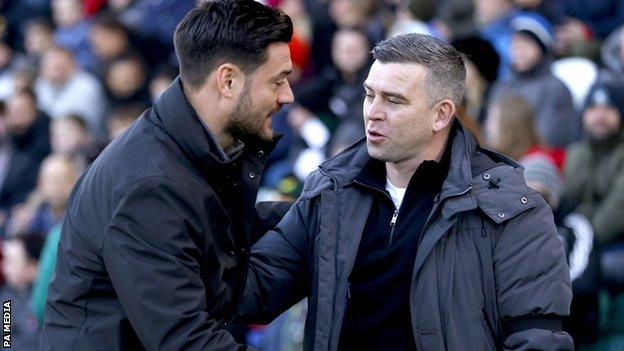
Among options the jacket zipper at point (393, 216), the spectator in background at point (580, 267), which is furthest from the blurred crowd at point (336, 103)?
the jacket zipper at point (393, 216)

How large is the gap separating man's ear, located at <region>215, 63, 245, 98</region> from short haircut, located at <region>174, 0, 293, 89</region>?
18mm

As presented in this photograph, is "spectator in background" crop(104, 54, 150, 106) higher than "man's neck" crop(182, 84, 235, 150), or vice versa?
"man's neck" crop(182, 84, 235, 150)

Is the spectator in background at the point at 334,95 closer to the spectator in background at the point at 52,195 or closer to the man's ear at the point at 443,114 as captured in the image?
the spectator in background at the point at 52,195

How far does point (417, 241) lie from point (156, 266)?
1.02 metres

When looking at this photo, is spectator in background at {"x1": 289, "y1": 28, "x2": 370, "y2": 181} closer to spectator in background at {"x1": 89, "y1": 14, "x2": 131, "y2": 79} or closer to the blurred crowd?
the blurred crowd

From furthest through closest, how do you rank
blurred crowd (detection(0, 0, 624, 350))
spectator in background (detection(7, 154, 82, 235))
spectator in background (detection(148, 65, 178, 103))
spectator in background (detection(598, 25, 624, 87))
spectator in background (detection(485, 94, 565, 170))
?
spectator in background (detection(148, 65, 178, 103)), spectator in background (detection(598, 25, 624, 87)), spectator in background (detection(7, 154, 82, 235)), spectator in background (detection(485, 94, 565, 170)), blurred crowd (detection(0, 0, 624, 350))

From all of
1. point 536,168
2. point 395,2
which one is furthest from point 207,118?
point 395,2

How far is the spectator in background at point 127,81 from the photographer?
12422 millimetres

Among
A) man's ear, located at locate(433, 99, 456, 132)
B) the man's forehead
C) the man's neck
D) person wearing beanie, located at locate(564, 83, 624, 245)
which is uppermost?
the man's forehead

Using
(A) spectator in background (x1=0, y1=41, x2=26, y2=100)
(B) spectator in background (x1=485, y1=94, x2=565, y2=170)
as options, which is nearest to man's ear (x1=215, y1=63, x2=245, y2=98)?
(B) spectator in background (x1=485, y1=94, x2=565, y2=170)

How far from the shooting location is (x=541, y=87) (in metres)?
9.45

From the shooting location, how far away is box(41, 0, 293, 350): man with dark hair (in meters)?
4.19

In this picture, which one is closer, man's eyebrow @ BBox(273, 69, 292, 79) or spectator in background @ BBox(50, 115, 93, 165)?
man's eyebrow @ BBox(273, 69, 292, 79)

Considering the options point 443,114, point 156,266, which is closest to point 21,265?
point 443,114
